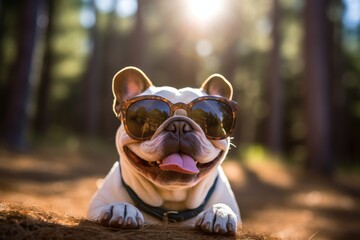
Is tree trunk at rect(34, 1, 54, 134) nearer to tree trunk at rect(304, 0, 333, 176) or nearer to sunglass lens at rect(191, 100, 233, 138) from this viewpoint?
tree trunk at rect(304, 0, 333, 176)

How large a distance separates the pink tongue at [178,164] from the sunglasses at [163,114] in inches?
9.6

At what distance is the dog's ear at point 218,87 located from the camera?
319 centimetres

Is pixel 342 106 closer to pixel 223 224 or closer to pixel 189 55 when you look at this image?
pixel 189 55

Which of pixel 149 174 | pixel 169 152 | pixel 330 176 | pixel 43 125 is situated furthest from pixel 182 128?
pixel 43 125

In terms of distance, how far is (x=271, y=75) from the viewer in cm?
1584

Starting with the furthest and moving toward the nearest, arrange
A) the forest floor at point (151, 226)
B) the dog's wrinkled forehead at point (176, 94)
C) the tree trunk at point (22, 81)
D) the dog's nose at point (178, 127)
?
the tree trunk at point (22, 81) → the dog's wrinkled forehead at point (176, 94) → the dog's nose at point (178, 127) → the forest floor at point (151, 226)

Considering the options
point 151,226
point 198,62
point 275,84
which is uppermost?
point 198,62

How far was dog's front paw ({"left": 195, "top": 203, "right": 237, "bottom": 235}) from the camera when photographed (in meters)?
2.37

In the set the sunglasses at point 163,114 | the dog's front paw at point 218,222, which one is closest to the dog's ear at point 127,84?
the sunglasses at point 163,114

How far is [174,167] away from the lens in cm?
255

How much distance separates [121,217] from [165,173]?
448mm

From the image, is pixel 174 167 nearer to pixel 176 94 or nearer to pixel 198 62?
pixel 176 94

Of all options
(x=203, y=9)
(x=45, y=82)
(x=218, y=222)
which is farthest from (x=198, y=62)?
(x=218, y=222)

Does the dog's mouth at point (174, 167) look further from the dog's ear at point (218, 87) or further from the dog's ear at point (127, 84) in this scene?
the dog's ear at point (218, 87)
